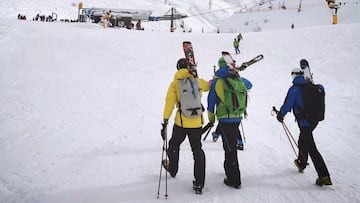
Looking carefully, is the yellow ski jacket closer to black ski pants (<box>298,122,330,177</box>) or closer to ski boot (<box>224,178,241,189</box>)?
ski boot (<box>224,178,241,189</box>)

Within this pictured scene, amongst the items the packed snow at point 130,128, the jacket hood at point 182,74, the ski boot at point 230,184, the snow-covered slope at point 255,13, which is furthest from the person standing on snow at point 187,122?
the snow-covered slope at point 255,13

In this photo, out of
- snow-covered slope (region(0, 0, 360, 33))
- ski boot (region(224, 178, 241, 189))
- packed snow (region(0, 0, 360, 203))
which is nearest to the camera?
packed snow (region(0, 0, 360, 203))

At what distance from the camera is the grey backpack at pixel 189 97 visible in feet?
13.0

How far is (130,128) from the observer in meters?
7.04

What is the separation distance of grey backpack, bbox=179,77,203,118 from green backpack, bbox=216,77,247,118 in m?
0.49

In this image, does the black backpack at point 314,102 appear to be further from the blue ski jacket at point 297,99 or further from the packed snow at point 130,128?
the packed snow at point 130,128

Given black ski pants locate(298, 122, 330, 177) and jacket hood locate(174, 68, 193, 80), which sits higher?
jacket hood locate(174, 68, 193, 80)

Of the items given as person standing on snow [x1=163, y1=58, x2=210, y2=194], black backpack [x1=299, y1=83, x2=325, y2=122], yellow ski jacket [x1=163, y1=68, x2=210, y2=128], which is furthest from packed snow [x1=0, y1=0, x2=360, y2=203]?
black backpack [x1=299, y1=83, x2=325, y2=122]

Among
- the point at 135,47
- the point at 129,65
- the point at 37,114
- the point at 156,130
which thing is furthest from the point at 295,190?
the point at 135,47

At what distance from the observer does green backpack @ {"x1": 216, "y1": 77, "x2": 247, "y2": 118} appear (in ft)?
13.6

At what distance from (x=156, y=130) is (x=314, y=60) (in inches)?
520

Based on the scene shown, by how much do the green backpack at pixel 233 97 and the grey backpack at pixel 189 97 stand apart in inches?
19.4

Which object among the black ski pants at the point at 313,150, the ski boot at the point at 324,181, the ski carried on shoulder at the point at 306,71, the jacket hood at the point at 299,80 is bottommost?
the ski boot at the point at 324,181

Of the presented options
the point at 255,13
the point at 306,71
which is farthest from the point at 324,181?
the point at 255,13
